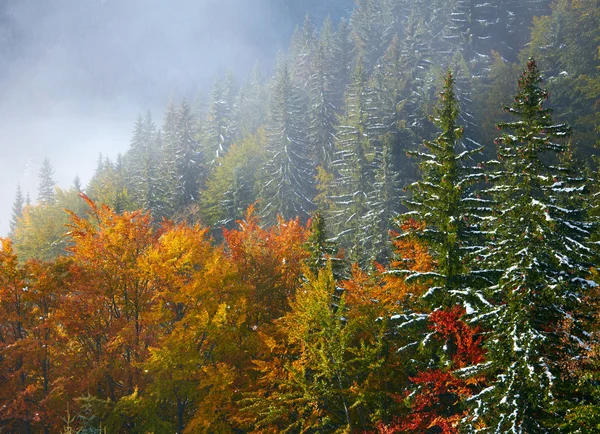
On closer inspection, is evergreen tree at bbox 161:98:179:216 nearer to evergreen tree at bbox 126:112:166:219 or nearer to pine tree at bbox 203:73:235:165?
evergreen tree at bbox 126:112:166:219

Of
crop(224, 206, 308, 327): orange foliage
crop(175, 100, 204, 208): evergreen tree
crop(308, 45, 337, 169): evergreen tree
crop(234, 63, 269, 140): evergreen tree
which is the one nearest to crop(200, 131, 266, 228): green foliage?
crop(175, 100, 204, 208): evergreen tree

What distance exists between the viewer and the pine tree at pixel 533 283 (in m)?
10.8

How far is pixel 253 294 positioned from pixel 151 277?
4933 millimetres

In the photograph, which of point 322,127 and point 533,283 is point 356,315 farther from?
point 322,127

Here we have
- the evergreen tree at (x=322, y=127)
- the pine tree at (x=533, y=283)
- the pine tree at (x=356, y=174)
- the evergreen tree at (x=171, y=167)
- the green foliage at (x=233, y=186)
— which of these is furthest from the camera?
the evergreen tree at (x=322, y=127)

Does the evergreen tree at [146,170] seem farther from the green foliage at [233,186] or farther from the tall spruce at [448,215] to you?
the tall spruce at [448,215]

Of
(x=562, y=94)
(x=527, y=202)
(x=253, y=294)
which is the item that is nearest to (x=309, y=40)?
(x=562, y=94)

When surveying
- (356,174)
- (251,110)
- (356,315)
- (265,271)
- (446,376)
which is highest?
(251,110)

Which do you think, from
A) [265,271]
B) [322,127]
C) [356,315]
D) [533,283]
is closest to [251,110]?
[322,127]

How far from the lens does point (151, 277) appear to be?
61.4 feet

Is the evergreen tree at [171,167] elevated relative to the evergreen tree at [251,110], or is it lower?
lower

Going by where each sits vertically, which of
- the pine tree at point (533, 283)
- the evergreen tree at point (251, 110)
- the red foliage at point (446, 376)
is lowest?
the red foliage at point (446, 376)

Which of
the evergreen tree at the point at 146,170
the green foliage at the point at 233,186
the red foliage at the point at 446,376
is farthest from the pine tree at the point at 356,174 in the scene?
the red foliage at the point at 446,376

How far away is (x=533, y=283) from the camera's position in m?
11.2
